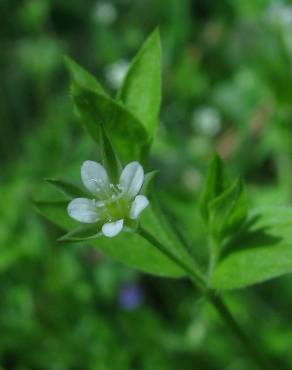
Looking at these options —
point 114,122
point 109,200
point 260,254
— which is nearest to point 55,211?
point 109,200

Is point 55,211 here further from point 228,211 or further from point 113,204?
point 228,211

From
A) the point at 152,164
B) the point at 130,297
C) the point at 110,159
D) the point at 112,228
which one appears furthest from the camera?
the point at 152,164

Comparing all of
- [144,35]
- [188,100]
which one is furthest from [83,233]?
[144,35]

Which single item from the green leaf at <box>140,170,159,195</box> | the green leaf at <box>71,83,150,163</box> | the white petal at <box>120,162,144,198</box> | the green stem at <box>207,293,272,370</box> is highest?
the green leaf at <box>71,83,150,163</box>

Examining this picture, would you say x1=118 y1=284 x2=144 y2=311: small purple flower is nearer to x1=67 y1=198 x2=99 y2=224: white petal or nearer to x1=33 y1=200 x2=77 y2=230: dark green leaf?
x1=33 y1=200 x2=77 y2=230: dark green leaf

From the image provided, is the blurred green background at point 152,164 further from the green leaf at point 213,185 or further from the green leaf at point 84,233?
the green leaf at point 84,233

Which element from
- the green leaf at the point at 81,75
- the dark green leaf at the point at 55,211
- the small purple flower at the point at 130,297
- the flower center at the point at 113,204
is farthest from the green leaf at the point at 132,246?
the small purple flower at the point at 130,297

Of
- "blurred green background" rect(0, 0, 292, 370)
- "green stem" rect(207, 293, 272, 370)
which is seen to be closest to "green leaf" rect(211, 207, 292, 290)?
"green stem" rect(207, 293, 272, 370)

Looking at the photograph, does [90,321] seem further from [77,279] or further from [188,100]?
[188,100]
